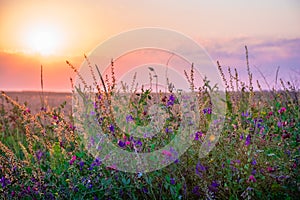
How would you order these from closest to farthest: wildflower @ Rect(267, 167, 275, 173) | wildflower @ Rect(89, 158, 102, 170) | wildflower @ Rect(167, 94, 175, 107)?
wildflower @ Rect(267, 167, 275, 173), wildflower @ Rect(89, 158, 102, 170), wildflower @ Rect(167, 94, 175, 107)

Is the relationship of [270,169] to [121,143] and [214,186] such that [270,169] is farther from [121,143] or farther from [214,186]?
[121,143]

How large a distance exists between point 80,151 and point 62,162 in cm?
25

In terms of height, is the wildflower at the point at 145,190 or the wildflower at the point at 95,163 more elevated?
the wildflower at the point at 95,163

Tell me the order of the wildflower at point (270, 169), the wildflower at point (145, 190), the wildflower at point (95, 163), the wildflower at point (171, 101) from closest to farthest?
the wildflower at point (270, 169) < the wildflower at point (145, 190) < the wildflower at point (95, 163) < the wildflower at point (171, 101)

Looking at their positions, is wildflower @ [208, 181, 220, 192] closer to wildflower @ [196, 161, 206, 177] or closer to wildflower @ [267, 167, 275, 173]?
wildflower @ [196, 161, 206, 177]

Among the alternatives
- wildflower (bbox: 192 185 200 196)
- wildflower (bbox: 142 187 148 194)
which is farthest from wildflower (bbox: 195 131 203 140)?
wildflower (bbox: 142 187 148 194)

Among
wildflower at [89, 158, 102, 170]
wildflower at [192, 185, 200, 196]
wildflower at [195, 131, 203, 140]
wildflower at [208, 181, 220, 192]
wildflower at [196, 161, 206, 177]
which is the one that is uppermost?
wildflower at [195, 131, 203, 140]

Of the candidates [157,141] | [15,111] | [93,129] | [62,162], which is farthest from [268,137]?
[15,111]

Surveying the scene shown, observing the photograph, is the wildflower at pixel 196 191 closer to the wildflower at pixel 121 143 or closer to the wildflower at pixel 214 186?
the wildflower at pixel 214 186

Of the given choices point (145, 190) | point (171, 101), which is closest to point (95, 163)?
point (145, 190)

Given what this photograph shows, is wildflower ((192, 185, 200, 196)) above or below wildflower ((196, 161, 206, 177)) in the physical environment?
below

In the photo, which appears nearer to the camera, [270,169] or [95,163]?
[270,169]

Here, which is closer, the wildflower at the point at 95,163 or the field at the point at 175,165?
the field at the point at 175,165

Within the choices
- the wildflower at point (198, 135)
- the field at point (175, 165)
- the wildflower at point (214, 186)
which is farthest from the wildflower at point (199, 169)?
the wildflower at point (198, 135)
